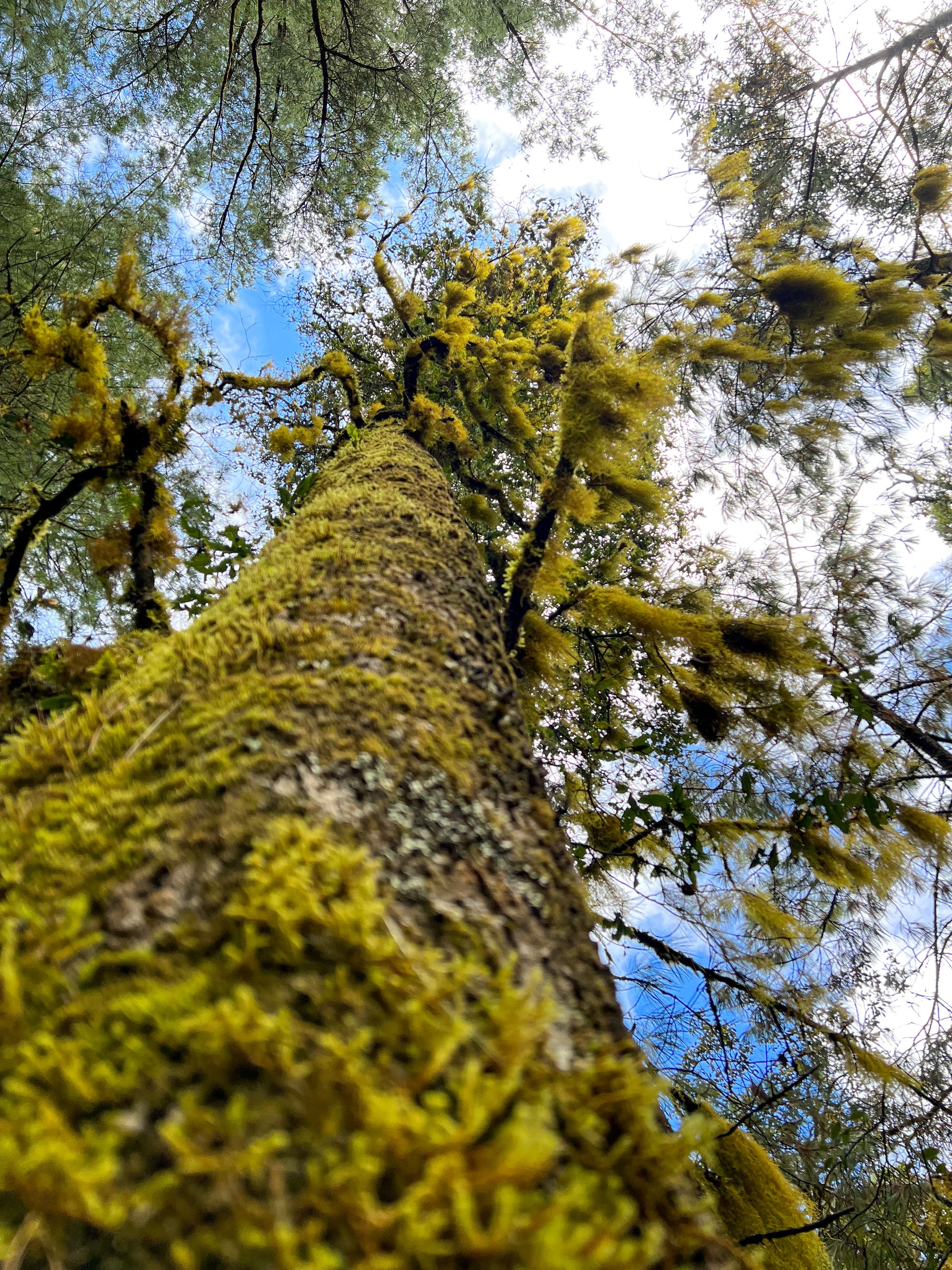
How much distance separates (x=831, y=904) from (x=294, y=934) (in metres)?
3.78

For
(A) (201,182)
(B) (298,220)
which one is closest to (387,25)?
(B) (298,220)

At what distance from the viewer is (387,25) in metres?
5.18

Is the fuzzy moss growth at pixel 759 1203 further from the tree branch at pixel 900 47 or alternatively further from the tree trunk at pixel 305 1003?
the tree branch at pixel 900 47

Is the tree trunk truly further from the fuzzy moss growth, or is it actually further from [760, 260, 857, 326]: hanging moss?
[760, 260, 857, 326]: hanging moss

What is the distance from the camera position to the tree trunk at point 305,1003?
0.40 m

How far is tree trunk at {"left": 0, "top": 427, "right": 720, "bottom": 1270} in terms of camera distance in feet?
1.31

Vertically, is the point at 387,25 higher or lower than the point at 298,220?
higher

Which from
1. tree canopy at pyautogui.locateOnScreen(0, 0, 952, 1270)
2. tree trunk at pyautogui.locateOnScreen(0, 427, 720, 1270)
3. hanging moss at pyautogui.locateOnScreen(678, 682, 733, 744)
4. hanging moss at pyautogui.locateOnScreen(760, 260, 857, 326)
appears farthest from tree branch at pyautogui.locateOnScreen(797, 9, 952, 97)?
tree trunk at pyautogui.locateOnScreen(0, 427, 720, 1270)

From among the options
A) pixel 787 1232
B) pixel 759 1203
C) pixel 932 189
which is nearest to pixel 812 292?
pixel 932 189

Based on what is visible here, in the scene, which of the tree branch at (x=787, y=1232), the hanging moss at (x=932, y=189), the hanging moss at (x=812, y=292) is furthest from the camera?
the hanging moss at (x=932, y=189)

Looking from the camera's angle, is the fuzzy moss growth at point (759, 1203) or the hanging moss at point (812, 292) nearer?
the fuzzy moss growth at point (759, 1203)

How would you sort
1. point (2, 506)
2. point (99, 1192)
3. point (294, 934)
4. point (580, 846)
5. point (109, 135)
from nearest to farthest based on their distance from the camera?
point (99, 1192), point (294, 934), point (2, 506), point (580, 846), point (109, 135)

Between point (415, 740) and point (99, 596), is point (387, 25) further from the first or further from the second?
point (415, 740)

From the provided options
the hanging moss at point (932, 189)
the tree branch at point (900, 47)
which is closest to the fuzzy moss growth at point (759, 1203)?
the hanging moss at point (932, 189)
